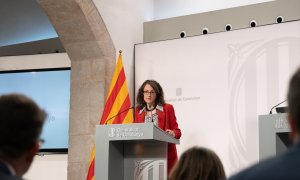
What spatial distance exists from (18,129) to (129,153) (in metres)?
2.85

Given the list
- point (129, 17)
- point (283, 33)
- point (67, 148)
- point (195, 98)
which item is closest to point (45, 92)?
point (67, 148)

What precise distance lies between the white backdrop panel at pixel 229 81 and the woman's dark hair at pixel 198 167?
4.04 m

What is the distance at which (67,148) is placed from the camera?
6965 mm

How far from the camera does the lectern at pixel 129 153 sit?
3773 millimetres

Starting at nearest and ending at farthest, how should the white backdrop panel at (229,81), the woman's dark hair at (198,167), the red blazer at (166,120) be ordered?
the woman's dark hair at (198,167), the red blazer at (166,120), the white backdrop panel at (229,81)

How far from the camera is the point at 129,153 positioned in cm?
420

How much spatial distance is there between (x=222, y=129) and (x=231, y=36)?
1184mm

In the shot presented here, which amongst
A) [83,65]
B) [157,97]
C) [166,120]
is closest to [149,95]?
[157,97]

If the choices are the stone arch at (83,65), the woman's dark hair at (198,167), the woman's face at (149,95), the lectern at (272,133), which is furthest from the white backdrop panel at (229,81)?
the woman's dark hair at (198,167)

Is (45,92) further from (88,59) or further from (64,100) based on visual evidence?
(88,59)

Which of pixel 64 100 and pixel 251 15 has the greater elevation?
pixel 251 15

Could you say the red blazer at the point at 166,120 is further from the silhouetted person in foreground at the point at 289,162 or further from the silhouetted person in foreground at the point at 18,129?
the silhouetted person in foreground at the point at 289,162

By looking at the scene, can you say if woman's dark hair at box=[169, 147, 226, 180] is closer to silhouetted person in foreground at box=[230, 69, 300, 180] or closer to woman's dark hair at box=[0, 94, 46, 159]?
woman's dark hair at box=[0, 94, 46, 159]

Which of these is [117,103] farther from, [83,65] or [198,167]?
[198,167]
